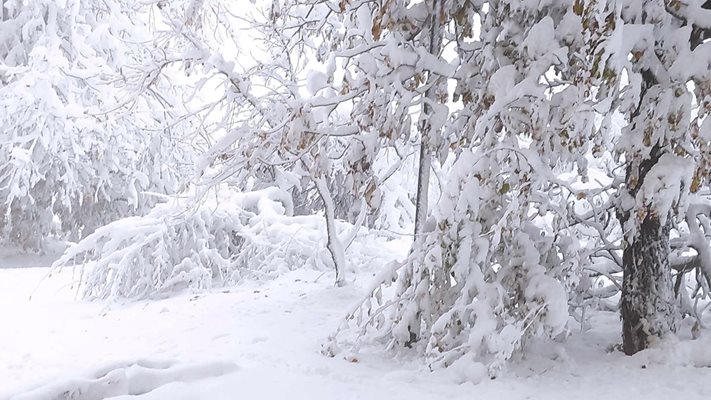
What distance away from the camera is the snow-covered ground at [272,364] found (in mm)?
3584

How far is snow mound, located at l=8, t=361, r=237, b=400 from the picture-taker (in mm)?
3670

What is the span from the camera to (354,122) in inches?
173

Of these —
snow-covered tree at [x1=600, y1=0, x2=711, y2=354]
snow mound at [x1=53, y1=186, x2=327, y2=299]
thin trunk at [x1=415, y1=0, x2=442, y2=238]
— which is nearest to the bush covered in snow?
snow mound at [x1=53, y1=186, x2=327, y2=299]

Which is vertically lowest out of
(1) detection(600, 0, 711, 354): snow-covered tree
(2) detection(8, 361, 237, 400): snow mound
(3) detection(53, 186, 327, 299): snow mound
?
(2) detection(8, 361, 237, 400): snow mound

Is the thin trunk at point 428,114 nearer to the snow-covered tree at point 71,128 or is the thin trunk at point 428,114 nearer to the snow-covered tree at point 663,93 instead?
the snow-covered tree at point 663,93

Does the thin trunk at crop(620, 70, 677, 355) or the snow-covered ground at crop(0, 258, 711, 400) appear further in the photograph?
the thin trunk at crop(620, 70, 677, 355)

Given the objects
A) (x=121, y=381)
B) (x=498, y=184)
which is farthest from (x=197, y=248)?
(x=498, y=184)

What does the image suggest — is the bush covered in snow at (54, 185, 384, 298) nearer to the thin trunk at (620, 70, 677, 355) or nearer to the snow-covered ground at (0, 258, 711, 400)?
the snow-covered ground at (0, 258, 711, 400)

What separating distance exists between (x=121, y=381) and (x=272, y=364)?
950 millimetres

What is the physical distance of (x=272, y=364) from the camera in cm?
416

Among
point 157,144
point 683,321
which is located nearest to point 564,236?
point 683,321

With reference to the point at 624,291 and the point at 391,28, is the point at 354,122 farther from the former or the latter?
the point at 624,291

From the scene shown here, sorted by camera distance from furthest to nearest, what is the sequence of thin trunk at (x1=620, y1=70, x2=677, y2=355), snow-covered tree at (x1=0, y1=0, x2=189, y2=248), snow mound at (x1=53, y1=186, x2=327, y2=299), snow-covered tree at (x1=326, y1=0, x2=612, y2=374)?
snow-covered tree at (x1=0, y1=0, x2=189, y2=248) < snow mound at (x1=53, y1=186, x2=327, y2=299) < thin trunk at (x1=620, y1=70, x2=677, y2=355) < snow-covered tree at (x1=326, y1=0, x2=612, y2=374)

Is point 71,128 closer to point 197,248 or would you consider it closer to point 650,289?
point 197,248
